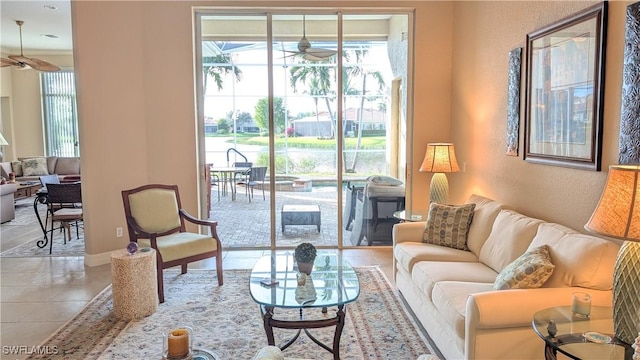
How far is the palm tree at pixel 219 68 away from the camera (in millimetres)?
5430

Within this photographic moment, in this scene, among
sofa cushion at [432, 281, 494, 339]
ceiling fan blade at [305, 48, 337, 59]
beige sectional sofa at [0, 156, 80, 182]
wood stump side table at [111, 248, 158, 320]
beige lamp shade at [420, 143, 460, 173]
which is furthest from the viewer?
beige sectional sofa at [0, 156, 80, 182]

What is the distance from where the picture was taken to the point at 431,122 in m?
5.44

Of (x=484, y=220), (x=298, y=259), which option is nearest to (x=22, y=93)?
(x=298, y=259)

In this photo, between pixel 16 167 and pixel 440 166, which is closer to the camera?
pixel 440 166

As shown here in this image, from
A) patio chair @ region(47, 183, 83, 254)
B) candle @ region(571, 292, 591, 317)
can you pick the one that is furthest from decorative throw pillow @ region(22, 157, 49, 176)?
candle @ region(571, 292, 591, 317)

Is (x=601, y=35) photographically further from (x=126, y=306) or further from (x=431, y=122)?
(x=126, y=306)

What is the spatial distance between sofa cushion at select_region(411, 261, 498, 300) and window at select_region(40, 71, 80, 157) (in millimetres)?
9569

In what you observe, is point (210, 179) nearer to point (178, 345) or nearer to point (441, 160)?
point (441, 160)

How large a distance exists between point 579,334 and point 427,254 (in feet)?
5.39

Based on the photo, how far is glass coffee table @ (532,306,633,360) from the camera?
1.83 meters

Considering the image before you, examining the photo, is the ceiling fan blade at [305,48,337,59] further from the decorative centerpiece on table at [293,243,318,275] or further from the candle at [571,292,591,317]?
the candle at [571,292,591,317]

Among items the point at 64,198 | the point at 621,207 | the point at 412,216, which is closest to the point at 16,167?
the point at 64,198

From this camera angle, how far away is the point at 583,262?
2.43 metres

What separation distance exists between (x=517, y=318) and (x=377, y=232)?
10.9ft
